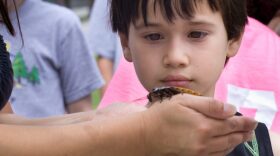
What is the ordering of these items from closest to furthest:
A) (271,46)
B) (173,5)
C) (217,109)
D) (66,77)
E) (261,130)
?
(217,109)
(173,5)
(261,130)
(271,46)
(66,77)

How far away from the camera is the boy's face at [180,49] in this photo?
1436mm

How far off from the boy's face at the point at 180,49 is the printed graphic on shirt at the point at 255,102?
472 millimetres

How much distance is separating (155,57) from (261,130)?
14.8 inches

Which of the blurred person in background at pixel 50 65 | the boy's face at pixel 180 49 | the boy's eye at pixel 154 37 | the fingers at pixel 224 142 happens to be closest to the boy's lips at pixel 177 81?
the boy's face at pixel 180 49

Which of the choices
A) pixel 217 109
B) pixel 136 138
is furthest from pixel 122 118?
pixel 217 109

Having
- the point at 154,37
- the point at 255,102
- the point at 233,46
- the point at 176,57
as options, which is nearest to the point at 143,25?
the point at 154,37

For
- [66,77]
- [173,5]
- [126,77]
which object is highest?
[173,5]

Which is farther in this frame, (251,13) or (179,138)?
(251,13)

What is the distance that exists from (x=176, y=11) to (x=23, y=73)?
1.28m

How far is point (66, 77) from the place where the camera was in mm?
2646

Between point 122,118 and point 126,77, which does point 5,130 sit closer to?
point 122,118

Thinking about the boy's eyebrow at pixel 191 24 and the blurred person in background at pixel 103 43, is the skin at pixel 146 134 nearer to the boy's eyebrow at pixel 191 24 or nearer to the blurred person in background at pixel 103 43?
the boy's eyebrow at pixel 191 24

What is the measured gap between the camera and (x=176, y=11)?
1433 mm

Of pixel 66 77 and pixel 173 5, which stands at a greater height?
pixel 173 5
